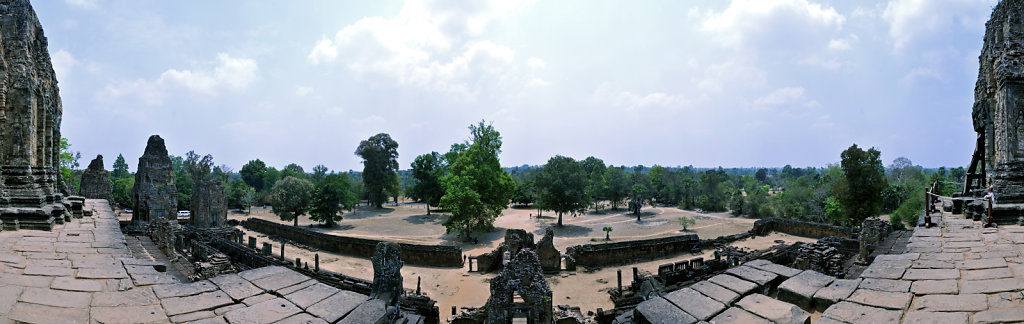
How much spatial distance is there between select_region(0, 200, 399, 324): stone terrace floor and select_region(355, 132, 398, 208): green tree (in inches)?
1378

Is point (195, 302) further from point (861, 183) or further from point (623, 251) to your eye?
point (861, 183)

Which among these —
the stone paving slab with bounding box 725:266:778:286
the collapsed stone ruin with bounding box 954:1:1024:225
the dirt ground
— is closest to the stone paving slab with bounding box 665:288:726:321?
the stone paving slab with bounding box 725:266:778:286

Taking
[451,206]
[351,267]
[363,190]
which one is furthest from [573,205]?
[363,190]

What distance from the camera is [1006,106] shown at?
734cm

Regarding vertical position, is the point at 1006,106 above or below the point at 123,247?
above

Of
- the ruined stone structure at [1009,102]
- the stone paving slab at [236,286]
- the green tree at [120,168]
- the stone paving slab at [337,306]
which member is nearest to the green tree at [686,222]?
the ruined stone structure at [1009,102]

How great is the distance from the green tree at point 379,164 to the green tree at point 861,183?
36083mm

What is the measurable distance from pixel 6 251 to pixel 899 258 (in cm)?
1177

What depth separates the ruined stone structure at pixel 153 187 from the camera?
18938mm

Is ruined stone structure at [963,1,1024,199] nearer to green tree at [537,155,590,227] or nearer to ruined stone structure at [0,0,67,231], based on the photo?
ruined stone structure at [0,0,67,231]

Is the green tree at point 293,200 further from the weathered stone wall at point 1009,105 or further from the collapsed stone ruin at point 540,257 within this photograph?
the weathered stone wall at point 1009,105

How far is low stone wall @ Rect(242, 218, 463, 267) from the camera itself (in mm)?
16484

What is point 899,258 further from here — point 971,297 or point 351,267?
point 351,267

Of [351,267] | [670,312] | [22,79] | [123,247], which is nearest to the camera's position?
[670,312]
